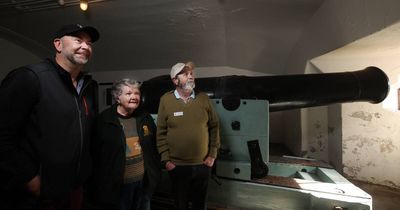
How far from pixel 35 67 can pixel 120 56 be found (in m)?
3.85

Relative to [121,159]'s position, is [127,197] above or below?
below

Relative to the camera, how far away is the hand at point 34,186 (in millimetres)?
942

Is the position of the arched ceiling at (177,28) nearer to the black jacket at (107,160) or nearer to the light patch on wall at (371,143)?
the light patch on wall at (371,143)

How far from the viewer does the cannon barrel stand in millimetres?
1805

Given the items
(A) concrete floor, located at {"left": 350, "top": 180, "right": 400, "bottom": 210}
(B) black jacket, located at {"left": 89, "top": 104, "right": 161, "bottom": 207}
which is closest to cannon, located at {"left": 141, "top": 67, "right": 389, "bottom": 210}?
(B) black jacket, located at {"left": 89, "top": 104, "right": 161, "bottom": 207}

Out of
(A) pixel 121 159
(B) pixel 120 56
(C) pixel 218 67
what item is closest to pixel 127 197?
(A) pixel 121 159

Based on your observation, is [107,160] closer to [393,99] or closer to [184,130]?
[184,130]

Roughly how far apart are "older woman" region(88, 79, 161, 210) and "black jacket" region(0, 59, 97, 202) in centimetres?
22

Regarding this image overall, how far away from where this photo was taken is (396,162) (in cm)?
273

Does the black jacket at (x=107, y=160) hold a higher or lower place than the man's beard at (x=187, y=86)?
lower

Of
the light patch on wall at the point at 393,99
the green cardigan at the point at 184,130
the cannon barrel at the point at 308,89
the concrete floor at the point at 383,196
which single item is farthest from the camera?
the light patch on wall at the point at 393,99

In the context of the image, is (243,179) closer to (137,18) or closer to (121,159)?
(121,159)

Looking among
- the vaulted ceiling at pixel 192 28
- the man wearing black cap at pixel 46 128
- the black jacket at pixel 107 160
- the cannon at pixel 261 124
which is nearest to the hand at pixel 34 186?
the man wearing black cap at pixel 46 128

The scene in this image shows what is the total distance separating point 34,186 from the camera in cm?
95
